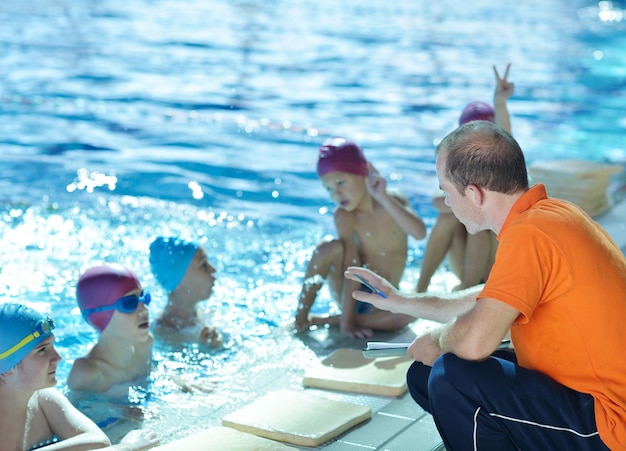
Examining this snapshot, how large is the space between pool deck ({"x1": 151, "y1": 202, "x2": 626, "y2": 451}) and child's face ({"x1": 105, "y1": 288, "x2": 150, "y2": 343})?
626mm

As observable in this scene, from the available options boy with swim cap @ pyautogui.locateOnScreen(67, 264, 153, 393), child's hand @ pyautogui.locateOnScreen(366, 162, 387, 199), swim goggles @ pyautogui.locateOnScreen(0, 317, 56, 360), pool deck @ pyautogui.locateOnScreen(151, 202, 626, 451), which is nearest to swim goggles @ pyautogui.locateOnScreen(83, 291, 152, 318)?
boy with swim cap @ pyautogui.locateOnScreen(67, 264, 153, 393)

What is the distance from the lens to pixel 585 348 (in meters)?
2.62

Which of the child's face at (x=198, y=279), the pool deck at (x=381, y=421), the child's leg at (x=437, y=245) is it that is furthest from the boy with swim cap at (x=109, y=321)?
the child's leg at (x=437, y=245)

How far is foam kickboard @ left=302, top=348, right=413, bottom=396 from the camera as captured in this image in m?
3.96

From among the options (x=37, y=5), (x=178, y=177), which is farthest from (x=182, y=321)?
(x=37, y=5)

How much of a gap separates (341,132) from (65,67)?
4878 millimetres

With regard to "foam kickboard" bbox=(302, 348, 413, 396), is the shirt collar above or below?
above

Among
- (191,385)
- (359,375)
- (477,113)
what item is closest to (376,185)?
(477,113)

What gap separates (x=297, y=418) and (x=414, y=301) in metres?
0.75

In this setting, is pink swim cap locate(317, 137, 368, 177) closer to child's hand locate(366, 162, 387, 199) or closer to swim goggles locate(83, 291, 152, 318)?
child's hand locate(366, 162, 387, 199)

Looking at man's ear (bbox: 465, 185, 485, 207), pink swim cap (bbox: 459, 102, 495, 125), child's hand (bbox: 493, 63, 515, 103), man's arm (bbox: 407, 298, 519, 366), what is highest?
child's hand (bbox: 493, 63, 515, 103)

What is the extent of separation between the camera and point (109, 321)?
4164 mm

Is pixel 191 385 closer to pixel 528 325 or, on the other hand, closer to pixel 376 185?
pixel 376 185

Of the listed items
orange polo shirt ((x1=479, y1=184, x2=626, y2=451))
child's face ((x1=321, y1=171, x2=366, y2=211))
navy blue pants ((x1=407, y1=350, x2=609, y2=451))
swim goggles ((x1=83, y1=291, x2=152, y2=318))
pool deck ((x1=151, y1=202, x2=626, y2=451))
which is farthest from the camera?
child's face ((x1=321, y1=171, x2=366, y2=211))
